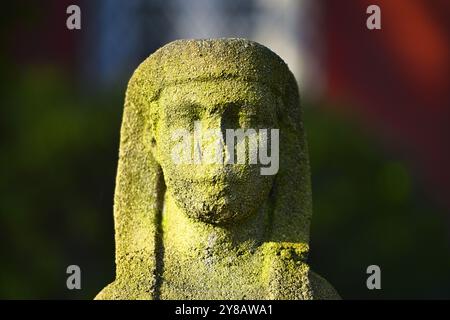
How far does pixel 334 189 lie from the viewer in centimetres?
1316

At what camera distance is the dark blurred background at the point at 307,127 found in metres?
12.5

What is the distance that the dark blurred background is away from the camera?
12.5 m

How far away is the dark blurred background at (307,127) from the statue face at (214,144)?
211 inches
